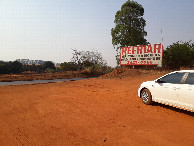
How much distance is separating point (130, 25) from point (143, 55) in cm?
993

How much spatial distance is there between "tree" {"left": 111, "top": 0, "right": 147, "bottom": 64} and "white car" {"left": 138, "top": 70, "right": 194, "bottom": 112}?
73.6 ft

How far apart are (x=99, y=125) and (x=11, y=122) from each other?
2912 mm

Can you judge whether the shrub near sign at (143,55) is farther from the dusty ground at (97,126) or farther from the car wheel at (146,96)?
the dusty ground at (97,126)

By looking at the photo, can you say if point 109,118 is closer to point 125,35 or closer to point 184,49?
point 184,49

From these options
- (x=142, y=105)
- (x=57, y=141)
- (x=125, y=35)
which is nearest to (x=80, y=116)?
(x=57, y=141)

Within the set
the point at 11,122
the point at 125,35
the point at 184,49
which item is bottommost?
the point at 11,122

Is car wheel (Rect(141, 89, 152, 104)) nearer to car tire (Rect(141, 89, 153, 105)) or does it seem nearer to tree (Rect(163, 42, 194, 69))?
car tire (Rect(141, 89, 153, 105))

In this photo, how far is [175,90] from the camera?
5.07m

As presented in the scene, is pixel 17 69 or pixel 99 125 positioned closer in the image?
pixel 99 125

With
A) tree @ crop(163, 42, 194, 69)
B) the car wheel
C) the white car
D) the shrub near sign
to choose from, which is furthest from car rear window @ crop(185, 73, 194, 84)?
tree @ crop(163, 42, 194, 69)

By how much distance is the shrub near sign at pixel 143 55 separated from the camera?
19017 mm

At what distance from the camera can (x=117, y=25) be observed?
2827 cm

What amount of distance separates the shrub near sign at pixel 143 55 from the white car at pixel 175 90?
14164 millimetres

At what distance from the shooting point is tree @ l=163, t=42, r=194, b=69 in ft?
69.4
